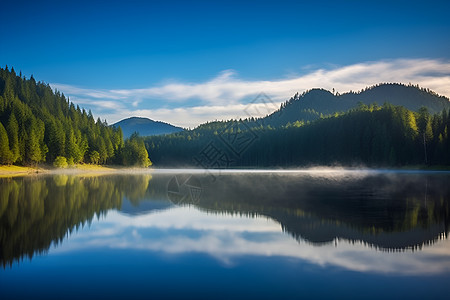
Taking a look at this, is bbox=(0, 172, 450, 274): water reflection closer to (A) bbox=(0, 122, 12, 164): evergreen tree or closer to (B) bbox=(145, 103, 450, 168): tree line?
(A) bbox=(0, 122, 12, 164): evergreen tree

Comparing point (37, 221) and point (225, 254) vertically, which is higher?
point (37, 221)

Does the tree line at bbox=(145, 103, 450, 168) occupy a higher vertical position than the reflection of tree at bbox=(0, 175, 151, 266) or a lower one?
higher

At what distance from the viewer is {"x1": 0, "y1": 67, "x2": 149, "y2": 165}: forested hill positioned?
3154 inches

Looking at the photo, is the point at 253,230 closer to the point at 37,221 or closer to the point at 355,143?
the point at 37,221

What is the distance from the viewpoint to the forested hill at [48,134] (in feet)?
263

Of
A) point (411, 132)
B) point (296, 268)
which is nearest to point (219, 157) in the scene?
point (411, 132)

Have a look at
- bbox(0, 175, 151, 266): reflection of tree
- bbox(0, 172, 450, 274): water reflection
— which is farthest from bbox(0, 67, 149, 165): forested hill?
bbox(0, 172, 450, 274): water reflection

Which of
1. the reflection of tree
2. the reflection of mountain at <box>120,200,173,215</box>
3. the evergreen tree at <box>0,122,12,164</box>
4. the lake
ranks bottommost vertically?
the reflection of mountain at <box>120,200,173,215</box>

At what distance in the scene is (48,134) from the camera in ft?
316

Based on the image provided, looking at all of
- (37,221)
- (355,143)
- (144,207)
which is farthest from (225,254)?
(355,143)

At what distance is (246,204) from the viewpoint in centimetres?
2209

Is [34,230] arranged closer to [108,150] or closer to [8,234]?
[8,234]

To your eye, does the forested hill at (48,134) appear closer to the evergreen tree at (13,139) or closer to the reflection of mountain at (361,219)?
the evergreen tree at (13,139)

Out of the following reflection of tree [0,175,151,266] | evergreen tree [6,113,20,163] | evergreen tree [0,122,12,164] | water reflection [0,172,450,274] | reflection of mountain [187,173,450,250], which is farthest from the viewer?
evergreen tree [6,113,20,163]
